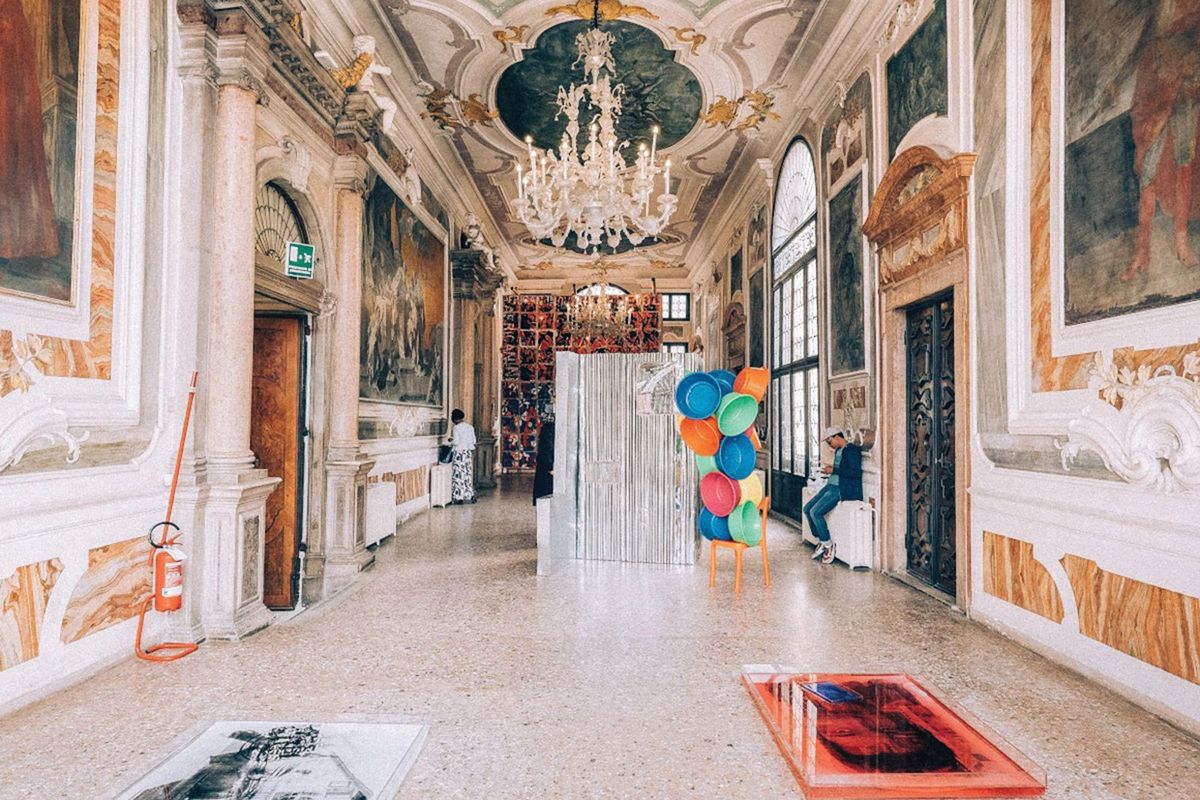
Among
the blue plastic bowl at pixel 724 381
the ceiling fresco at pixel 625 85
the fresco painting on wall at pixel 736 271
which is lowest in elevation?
the blue plastic bowl at pixel 724 381

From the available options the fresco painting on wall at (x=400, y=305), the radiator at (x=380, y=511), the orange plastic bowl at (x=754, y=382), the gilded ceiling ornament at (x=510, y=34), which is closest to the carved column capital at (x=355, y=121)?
the fresco painting on wall at (x=400, y=305)

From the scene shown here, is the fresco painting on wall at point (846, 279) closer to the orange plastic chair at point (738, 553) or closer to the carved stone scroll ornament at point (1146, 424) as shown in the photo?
the orange plastic chair at point (738, 553)

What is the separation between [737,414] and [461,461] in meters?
6.77

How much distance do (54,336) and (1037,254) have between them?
592cm

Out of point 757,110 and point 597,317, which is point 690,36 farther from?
point 597,317

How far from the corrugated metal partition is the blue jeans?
1384 mm

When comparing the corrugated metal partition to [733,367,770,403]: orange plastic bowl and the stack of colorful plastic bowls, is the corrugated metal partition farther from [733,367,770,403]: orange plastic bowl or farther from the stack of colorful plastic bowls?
[733,367,770,403]: orange plastic bowl

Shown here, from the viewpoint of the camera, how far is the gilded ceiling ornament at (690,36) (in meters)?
7.76

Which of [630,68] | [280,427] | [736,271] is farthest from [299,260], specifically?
[736,271]

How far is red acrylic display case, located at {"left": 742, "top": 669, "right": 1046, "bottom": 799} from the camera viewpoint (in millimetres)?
2609

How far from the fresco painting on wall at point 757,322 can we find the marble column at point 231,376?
862 centimetres

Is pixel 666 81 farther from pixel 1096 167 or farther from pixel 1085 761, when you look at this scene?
pixel 1085 761

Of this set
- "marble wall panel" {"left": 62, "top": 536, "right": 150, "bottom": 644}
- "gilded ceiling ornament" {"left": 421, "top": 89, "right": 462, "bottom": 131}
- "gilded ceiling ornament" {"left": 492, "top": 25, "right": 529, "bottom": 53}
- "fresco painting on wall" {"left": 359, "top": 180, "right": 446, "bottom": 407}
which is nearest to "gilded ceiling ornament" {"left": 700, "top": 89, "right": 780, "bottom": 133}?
"gilded ceiling ornament" {"left": 492, "top": 25, "right": 529, "bottom": 53}

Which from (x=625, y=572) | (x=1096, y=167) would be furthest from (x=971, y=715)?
(x=625, y=572)
